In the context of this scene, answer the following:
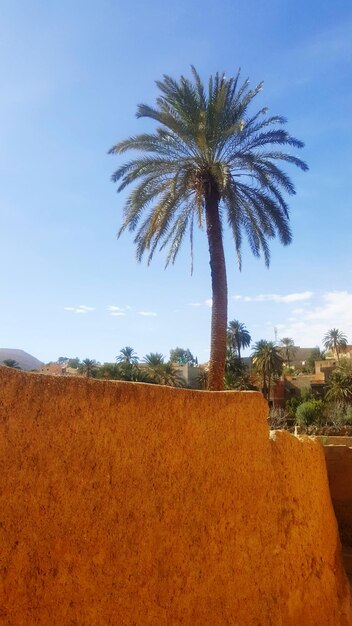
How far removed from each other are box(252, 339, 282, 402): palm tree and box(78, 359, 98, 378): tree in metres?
11.6

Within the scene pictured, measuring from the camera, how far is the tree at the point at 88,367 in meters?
41.0

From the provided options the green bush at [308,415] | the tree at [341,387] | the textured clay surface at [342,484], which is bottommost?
the textured clay surface at [342,484]

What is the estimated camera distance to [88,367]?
4203 centimetres

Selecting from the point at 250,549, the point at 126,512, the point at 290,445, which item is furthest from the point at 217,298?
the point at 126,512

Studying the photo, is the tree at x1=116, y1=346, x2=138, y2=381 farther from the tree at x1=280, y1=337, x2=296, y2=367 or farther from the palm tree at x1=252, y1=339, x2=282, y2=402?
the tree at x1=280, y1=337, x2=296, y2=367

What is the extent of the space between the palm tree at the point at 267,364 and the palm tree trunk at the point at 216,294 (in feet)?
99.6

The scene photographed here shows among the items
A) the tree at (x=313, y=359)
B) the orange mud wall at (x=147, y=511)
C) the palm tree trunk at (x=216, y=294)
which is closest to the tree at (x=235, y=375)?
the tree at (x=313, y=359)

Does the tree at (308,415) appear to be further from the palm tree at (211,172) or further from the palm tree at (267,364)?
the palm tree at (211,172)

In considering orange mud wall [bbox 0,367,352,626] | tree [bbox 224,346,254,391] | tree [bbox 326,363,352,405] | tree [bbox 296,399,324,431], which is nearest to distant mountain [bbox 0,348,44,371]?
tree [bbox 224,346,254,391]

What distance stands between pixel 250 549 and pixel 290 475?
2.92 ft

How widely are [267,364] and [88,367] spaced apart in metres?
12.6

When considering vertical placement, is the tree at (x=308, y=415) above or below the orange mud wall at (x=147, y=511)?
above

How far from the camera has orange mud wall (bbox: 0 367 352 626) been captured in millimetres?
3035

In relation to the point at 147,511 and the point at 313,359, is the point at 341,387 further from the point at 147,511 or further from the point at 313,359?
the point at 147,511
